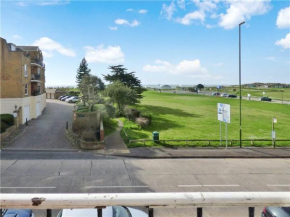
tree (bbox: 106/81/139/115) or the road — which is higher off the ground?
tree (bbox: 106/81/139/115)

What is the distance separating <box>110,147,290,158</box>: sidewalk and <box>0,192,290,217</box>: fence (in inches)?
713

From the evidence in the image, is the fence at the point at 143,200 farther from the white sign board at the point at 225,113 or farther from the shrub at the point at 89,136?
the shrub at the point at 89,136

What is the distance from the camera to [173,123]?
34688 millimetres

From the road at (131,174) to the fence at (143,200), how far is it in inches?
346

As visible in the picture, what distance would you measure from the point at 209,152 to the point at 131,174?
28.3ft

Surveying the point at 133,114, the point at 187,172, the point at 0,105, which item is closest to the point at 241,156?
the point at 187,172

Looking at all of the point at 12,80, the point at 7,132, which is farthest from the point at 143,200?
the point at 12,80

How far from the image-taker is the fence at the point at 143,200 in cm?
183

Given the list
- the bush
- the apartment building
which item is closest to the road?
the bush

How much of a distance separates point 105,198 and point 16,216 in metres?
5.71

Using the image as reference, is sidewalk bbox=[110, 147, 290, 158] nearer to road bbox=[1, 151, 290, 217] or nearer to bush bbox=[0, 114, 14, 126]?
road bbox=[1, 151, 290, 217]

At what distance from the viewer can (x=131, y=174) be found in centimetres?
1533

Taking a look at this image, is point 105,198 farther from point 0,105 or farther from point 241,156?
point 0,105

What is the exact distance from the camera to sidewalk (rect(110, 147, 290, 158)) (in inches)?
789
